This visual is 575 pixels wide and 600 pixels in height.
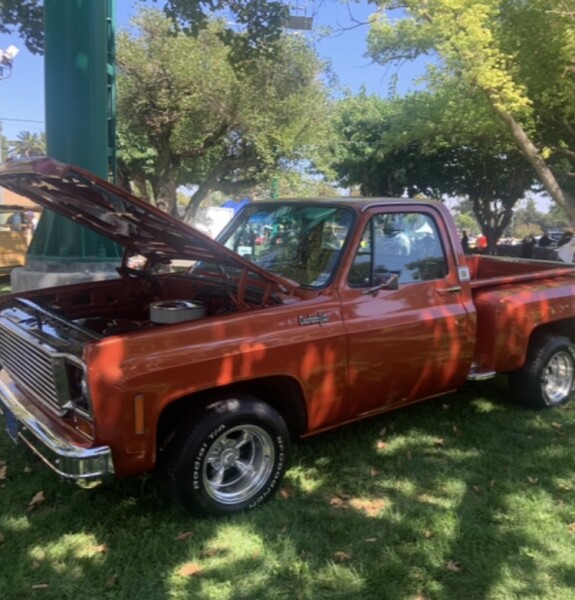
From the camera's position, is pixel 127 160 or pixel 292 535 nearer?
pixel 292 535

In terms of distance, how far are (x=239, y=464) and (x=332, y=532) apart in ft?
2.16

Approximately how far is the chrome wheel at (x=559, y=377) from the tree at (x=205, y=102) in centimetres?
1357

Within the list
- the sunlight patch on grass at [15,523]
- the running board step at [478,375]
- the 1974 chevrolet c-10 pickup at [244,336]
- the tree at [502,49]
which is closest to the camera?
the 1974 chevrolet c-10 pickup at [244,336]

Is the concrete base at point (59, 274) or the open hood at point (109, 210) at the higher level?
the open hood at point (109, 210)

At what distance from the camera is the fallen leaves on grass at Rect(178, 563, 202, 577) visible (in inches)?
118

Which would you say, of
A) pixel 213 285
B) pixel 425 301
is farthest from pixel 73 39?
pixel 425 301

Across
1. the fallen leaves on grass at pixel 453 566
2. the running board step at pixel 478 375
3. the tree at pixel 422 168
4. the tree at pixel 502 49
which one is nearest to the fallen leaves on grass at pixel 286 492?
the fallen leaves on grass at pixel 453 566

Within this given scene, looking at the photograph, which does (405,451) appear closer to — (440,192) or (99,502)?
(99,502)

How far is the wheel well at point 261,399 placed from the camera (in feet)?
11.0

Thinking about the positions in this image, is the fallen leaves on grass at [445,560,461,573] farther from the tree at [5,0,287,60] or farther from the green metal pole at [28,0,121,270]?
the tree at [5,0,287,60]

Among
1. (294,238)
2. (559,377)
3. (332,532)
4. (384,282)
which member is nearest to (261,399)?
(332,532)

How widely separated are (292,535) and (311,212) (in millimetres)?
2150

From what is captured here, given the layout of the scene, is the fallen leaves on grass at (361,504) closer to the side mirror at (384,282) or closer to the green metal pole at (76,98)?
the side mirror at (384,282)

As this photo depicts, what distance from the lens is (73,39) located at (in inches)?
289
